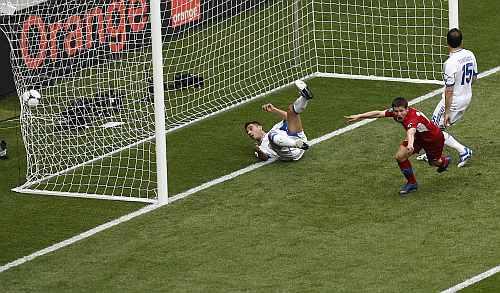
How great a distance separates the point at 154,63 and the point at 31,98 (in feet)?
8.52

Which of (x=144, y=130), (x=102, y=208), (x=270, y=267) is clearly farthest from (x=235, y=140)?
(x=270, y=267)

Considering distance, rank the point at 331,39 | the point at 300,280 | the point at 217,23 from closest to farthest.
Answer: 1. the point at 300,280
2. the point at 217,23
3. the point at 331,39

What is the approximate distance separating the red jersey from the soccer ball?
4.89 metres

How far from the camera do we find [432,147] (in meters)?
18.8

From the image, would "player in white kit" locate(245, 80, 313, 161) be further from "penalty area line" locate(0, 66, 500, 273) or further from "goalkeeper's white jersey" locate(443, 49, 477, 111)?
"goalkeeper's white jersey" locate(443, 49, 477, 111)

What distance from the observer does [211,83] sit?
911 inches

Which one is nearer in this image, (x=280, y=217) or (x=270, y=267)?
(x=270, y=267)

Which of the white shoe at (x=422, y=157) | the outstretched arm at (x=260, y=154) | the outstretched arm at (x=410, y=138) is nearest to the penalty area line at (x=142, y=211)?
the outstretched arm at (x=260, y=154)

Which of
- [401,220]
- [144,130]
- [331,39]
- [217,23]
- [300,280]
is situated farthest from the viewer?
[331,39]

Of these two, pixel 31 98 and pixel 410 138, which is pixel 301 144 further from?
pixel 31 98

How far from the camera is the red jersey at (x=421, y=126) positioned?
18.5 metres

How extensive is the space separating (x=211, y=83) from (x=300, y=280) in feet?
23.7

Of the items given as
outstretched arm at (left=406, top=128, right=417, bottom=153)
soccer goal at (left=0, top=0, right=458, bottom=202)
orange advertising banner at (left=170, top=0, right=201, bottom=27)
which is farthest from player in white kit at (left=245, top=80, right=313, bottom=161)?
orange advertising banner at (left=170, top=0, right=201, bottom=27)

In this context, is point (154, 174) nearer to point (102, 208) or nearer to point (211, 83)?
point (102, 208)
